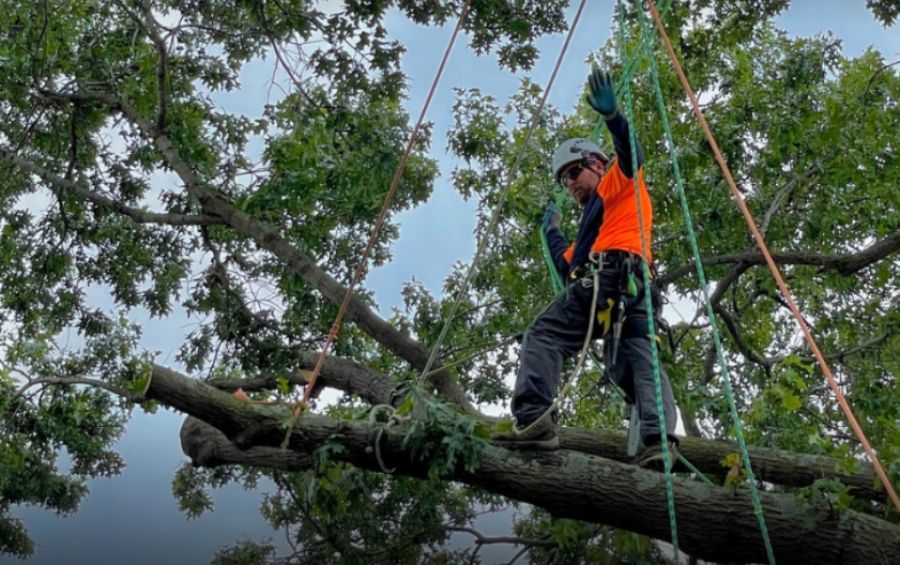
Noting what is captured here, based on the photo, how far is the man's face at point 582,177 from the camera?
4125mm

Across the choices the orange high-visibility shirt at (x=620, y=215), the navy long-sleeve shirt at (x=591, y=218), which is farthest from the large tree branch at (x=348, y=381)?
the orange high-visibility shirt at (x=620, y=215)

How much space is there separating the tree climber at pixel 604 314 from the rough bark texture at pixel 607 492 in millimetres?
147

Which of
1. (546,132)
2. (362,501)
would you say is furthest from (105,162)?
(362,501)

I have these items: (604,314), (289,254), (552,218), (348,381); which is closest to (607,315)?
(604,314)

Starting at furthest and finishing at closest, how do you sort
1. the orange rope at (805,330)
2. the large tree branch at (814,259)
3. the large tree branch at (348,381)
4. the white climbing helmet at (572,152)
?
the large tree branch at (348,381) < the large tree branch at (814,259) < the white climbing helmet at (572,152) < the orange rope at (805,330)

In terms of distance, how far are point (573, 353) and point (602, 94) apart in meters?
1.12

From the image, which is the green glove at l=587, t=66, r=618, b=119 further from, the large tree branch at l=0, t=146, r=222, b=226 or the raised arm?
the large tree branch at l=0, t=146, r=222, b=226

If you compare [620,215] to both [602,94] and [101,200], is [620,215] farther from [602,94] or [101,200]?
[101,200]

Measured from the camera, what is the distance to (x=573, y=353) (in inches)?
157

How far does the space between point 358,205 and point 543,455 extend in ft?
11.0

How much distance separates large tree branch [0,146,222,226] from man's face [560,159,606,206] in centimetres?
341

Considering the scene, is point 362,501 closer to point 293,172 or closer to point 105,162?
point 293,172

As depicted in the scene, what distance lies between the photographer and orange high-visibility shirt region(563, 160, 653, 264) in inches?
152

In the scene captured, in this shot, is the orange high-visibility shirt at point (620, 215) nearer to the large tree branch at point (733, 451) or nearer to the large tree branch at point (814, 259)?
the large tree branch at point (733, 451)
